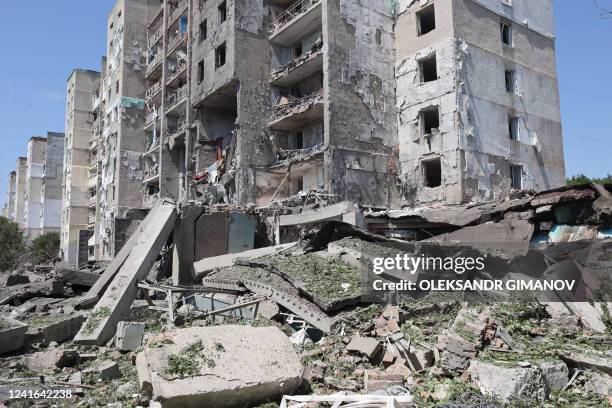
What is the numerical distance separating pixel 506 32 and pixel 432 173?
849cm

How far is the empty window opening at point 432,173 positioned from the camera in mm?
21719

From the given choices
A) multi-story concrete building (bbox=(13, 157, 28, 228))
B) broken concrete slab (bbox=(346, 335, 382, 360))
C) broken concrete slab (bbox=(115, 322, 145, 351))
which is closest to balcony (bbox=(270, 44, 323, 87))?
broken concrete slab (bbox=(115, 322, 145, 351))

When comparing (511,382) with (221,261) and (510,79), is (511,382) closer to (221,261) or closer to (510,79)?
(221,261)

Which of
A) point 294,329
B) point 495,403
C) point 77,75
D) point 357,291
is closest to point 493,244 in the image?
point 357,291

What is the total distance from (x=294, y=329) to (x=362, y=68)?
56.1ft

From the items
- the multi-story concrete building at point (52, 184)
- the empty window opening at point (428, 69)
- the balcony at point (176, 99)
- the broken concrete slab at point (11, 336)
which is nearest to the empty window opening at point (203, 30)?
the balcony at point (176, 99)

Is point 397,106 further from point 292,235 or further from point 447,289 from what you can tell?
point 447,289

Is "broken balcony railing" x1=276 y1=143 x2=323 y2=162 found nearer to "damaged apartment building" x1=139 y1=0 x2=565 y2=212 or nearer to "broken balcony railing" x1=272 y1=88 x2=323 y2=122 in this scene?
"damaged apartment building" x1=139 y1=0 x2=565 y2=212

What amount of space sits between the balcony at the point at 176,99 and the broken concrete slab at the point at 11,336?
24.1 metres

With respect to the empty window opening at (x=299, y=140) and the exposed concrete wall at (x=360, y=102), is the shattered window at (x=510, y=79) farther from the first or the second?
the empty window opening at (x=299, y=140)

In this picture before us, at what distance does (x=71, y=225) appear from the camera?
155 feet

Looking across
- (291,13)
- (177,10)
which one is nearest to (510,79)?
(291,13)

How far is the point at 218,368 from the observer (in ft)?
15.3

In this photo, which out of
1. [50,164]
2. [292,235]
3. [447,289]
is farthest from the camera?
[50,164]
